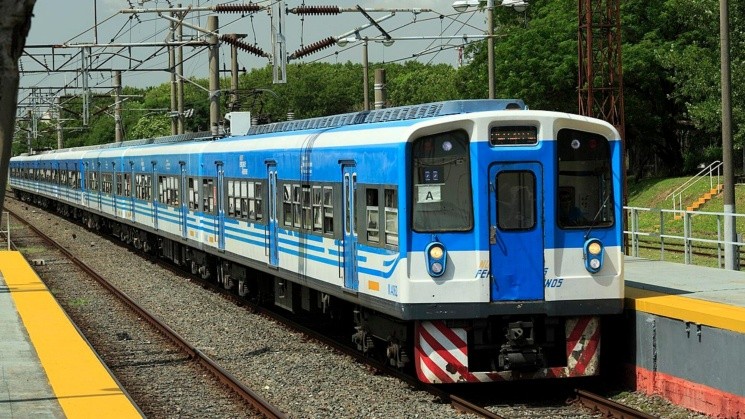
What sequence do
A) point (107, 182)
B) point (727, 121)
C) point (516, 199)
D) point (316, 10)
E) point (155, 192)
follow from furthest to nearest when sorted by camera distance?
point (107, 182), point (155, 192), point (316, 10), point (727, 121), point (516, 199)

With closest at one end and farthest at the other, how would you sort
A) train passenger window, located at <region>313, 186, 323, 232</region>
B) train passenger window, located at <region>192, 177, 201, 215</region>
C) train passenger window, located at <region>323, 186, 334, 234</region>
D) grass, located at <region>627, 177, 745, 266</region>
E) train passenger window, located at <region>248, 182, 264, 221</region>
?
train passenger window, located at <region>323, 186, 334, 234</region>
train passenger window, located at <region>313, 186, 323, 232</region>
train passenger window, located at <region>248, 182, 264, 221</region>
train passenger window, located at <region>192, 177, 201, 215</region>
grass, located at <region>627, 177, 745, 266</region>

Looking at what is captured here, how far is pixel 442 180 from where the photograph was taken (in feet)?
39.9

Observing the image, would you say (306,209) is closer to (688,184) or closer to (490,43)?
(490,43)

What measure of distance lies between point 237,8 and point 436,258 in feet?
56.0

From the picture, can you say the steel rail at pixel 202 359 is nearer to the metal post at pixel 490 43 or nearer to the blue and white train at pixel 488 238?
the blue and white train at pixel 488 238

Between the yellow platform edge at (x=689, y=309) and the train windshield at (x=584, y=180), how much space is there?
0.87m

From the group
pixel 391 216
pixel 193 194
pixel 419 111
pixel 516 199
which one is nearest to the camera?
pixel 516 199

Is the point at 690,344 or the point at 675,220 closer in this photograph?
the point at 690,344

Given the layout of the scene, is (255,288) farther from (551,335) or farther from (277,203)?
(551,335)

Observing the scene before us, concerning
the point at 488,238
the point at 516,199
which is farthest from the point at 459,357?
the point at 516,199

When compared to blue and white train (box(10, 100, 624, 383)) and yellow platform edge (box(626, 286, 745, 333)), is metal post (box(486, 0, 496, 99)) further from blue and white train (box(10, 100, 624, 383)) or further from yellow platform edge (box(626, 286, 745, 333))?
yellow platform edge (box(626, 286, 745, 333))

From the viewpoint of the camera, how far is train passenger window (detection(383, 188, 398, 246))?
40.4 ft

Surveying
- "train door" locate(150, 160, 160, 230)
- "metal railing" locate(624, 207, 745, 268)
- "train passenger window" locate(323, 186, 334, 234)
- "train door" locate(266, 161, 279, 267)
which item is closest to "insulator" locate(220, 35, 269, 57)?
"train door" locate(150, 160, 160, 230)

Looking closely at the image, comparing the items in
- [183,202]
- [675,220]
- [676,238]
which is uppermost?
[183,202]
